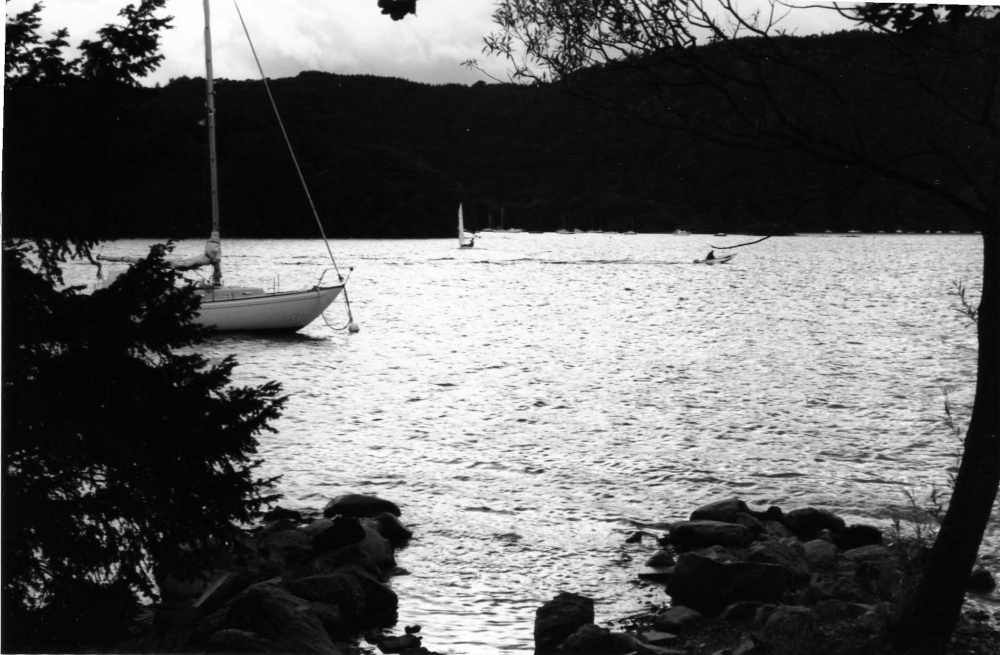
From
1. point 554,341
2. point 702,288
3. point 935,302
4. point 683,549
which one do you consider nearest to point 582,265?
point 702,288

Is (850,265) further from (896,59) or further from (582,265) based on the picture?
(896,59)

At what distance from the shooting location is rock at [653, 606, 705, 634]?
701 cm

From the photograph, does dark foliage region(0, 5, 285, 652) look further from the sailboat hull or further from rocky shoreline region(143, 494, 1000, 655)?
the sailboat hull

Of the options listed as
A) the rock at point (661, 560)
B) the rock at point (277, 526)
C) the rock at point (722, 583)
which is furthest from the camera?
the rock at point (277, 526)

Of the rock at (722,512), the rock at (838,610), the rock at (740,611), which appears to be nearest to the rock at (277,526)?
the rock at (722,512)

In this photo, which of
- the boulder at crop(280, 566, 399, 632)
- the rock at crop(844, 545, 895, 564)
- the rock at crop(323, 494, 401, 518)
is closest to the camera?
the boulder at crop(280, 566, 399, 632)

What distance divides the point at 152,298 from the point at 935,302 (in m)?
60.0

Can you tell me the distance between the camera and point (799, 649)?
5762mm

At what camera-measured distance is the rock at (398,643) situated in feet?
21.7

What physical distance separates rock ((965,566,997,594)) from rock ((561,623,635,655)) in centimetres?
326

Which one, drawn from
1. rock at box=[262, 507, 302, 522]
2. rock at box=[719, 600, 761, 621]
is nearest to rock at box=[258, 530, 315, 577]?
rock at box=[262, 507, 302, 522]

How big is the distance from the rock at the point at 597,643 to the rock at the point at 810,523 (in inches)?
145

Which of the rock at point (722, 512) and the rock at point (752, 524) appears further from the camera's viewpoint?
the rock at point (722, 512)

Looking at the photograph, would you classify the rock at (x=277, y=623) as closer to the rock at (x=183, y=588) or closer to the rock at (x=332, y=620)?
the rock at (x=332, y=620)
